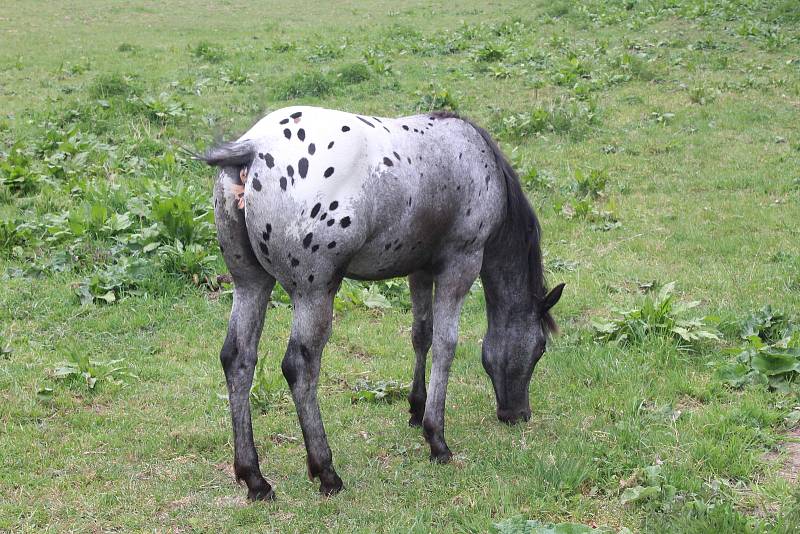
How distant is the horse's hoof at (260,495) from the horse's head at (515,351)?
5.77ft

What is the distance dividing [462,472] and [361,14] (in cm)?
2218

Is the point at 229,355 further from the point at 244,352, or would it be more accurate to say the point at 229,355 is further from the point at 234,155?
the point at 234,155

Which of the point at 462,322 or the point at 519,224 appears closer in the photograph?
the point at 519,224

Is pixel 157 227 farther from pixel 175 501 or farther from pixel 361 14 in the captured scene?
pixel 361 14

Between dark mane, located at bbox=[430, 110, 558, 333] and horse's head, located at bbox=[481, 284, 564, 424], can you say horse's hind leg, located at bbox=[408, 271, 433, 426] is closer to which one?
horse's head, located at bbox=[481, 284, 564, 424]

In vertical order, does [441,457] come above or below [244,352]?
below

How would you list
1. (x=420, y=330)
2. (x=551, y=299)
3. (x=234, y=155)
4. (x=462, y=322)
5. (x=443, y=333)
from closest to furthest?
(x=234, y=155), (x=443, y=333), (x=551, y=299), (x=420, y=330), (x=462, y=322)

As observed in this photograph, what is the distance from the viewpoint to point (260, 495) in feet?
15.7

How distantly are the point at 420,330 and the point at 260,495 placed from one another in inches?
62.1

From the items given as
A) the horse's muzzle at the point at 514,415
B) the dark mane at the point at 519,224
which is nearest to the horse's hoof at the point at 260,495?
the horse's muzzle at the point at 514,415

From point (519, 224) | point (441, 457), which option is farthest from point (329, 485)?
point (519, 224)

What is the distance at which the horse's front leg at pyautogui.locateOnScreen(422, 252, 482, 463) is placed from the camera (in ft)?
17.0

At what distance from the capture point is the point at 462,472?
5086 mm

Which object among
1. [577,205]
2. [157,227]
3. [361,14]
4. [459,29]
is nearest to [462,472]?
[157,227]
